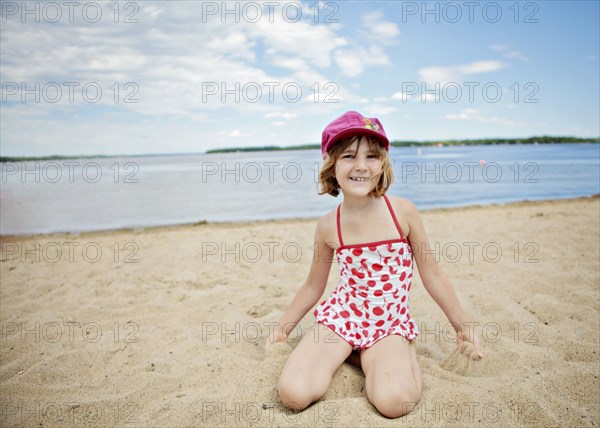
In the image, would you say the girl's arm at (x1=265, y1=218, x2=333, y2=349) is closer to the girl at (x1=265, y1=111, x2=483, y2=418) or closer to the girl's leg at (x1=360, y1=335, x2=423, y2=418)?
the girl at (x1=265, y1=111, x2=483, y2=418)

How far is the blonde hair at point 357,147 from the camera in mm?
2360

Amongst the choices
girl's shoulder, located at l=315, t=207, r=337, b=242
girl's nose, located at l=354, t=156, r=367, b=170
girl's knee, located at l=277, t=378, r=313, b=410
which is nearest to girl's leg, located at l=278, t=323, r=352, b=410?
girl's knee, located at l=277, t=378, r=313, b=410

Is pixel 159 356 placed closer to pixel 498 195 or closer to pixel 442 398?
pixel 442 398

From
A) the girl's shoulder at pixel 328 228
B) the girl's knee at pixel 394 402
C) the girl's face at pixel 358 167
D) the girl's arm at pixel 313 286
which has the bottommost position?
the girl's knee at pixel 394 402

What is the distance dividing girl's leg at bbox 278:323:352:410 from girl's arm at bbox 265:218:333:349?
0.20 m

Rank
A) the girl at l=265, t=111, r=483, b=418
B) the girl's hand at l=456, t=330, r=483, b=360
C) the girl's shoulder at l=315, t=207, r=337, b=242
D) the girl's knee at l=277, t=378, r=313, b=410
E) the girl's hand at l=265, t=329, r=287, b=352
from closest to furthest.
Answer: the girl's knee at l=277, t=378, r=313, b=410, the girl at l=265, t=111, r=483, b=418, the girl's hand at l=456, t=330, r=483, b=360, the girl's shoulder at l=315, t=207, r=337, b=242, the girl's hand at l=265, t=329, r=287, b=352

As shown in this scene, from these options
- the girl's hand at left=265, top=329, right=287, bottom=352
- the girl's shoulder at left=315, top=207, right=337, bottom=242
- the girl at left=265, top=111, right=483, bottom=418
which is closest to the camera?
the girl at left=265, top=111, right=483, bottom=418

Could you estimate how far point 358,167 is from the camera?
2354 mm

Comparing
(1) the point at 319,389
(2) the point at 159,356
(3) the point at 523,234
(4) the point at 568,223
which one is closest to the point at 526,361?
(1) the point at 319,389

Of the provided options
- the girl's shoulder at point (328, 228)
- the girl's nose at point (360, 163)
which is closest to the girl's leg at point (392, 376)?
the girl's shoulder at point (328, 228)

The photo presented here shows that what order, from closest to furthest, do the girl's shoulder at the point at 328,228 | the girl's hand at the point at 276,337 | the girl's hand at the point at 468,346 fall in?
the girl's hand at the point at 468,346
the girl's shoulder at the point at 328,228
the girl's hand at the point at 276,337

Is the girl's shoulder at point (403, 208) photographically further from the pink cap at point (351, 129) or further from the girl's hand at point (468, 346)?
the girl's hand at point (468, 346)

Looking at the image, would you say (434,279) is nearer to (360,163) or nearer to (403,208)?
(403,208)

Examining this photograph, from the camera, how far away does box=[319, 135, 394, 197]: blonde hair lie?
7.74 feet
